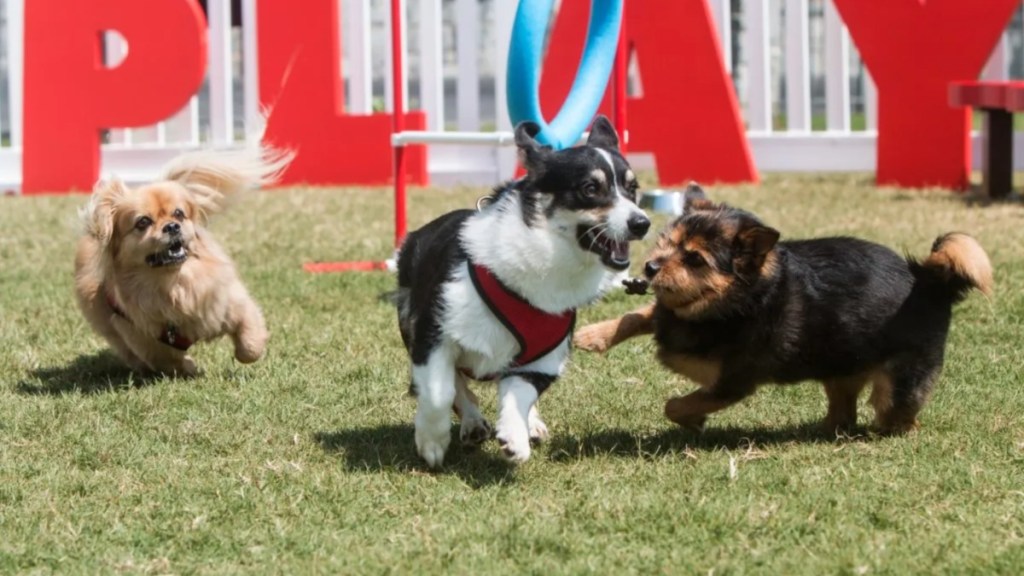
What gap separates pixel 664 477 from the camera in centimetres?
427

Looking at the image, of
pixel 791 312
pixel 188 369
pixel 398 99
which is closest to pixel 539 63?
pixel 398 99

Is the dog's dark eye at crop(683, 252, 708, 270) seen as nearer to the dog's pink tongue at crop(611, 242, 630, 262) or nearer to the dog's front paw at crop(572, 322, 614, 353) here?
the dog's pink tongue at crop(611, 242, 630, 262)

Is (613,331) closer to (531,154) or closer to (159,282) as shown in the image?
(531,154)

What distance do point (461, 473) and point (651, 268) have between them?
2.83ft

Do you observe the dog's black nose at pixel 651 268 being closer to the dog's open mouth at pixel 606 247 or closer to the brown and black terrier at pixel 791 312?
the brown and black terrier at pixel 791 312

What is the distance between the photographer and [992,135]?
10.7 meters

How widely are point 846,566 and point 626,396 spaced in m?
1.95

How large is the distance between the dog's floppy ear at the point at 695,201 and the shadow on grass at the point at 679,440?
2.46 ft

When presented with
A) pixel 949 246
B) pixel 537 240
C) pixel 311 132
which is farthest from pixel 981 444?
pixel 311 132

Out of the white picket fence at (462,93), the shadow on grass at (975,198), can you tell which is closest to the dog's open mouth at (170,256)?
the shadow on grass at (975,198)

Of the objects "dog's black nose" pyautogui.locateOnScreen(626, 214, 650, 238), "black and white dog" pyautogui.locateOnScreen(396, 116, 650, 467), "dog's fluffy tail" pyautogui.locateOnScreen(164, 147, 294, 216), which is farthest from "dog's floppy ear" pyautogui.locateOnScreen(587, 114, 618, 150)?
"dog's fluffy tail" pyautogui.locateOnScreen(164, 147, 294, 216)

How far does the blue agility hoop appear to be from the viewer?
594 cm

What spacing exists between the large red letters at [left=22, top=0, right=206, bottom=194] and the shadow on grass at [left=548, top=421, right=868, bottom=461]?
8.08m

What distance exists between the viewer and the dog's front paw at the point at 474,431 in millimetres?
4562
